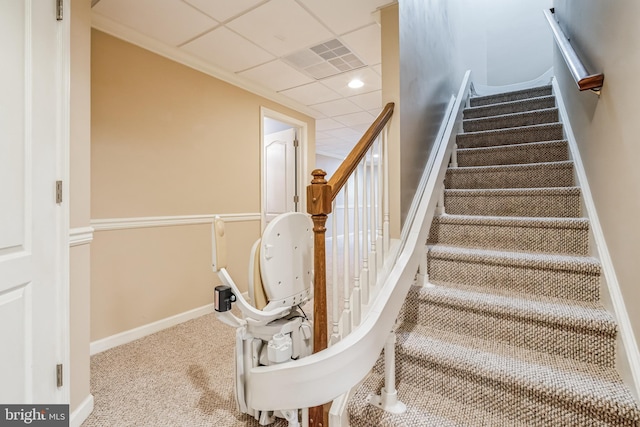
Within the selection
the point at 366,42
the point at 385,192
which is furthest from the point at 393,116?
the point at 366,42

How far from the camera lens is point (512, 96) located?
312 centimetres

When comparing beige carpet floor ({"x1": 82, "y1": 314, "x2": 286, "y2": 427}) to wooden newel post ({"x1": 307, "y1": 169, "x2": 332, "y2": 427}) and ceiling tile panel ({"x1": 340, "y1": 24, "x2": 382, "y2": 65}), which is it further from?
ceiling tile panel ({"x1": 340, "y1": 24, "x2": 382, "y2": 65})

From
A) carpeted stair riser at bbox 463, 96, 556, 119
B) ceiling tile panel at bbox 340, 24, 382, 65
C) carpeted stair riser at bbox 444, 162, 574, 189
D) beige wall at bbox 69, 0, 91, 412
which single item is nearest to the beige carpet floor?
beige wall at bbox 69, 0, 91, 412

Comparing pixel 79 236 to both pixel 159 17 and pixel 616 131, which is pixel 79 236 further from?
pixel 616 131

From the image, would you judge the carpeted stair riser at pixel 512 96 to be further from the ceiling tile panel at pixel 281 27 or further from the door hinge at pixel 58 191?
the door hinge at pixel 58 191

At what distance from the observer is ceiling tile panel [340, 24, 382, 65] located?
2.27 meters

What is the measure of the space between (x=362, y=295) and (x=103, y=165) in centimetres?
204

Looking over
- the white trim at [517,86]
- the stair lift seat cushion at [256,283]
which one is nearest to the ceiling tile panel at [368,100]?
the white trim at [517,86]

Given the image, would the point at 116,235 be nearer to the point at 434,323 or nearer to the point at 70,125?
the point at 70,125

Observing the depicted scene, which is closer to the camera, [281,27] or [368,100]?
[281,27]

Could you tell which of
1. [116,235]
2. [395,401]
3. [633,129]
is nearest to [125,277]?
[116,235]

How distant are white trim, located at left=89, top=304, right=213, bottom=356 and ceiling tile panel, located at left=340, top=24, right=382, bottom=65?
2704mm

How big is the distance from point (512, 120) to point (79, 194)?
3257 millimetres

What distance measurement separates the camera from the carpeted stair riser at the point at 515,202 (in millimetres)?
1797
